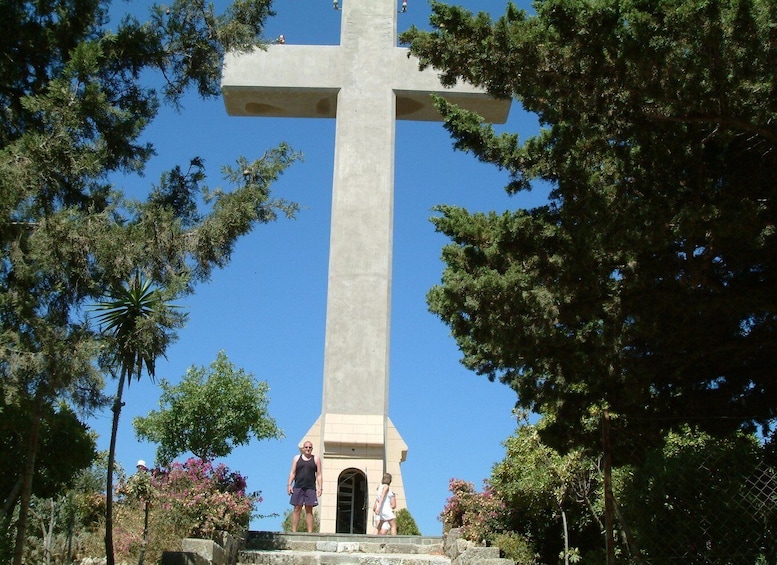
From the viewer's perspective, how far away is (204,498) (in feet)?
34.8

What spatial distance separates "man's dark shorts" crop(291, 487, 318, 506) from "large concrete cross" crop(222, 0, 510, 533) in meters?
3.86

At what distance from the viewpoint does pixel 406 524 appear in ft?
49.8

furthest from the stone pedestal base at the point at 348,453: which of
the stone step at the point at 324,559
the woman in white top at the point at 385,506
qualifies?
the stone step at the point at 324,559

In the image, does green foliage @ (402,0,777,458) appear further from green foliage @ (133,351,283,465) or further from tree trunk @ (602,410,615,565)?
green foliage @ (133,351,283,465)

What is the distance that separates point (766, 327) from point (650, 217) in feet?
6.60

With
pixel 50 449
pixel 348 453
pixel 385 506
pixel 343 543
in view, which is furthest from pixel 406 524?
pixel 50 449

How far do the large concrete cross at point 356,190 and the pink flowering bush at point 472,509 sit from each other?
11.4 feet

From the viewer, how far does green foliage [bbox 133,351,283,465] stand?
17.8 metres

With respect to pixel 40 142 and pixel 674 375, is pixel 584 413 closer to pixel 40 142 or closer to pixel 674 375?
pixel 674 375

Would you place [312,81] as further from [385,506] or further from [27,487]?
[27,487]

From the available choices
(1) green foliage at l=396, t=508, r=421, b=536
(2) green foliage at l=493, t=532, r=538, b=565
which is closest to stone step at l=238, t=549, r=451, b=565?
(2) green foliage at l=493, t=532, r=538, b=565

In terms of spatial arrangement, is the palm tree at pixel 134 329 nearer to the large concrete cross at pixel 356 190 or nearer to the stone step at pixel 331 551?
the stone step at pixel 331 551

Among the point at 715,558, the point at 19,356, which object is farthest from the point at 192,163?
the point at 715,558

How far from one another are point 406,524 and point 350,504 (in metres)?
2.07
